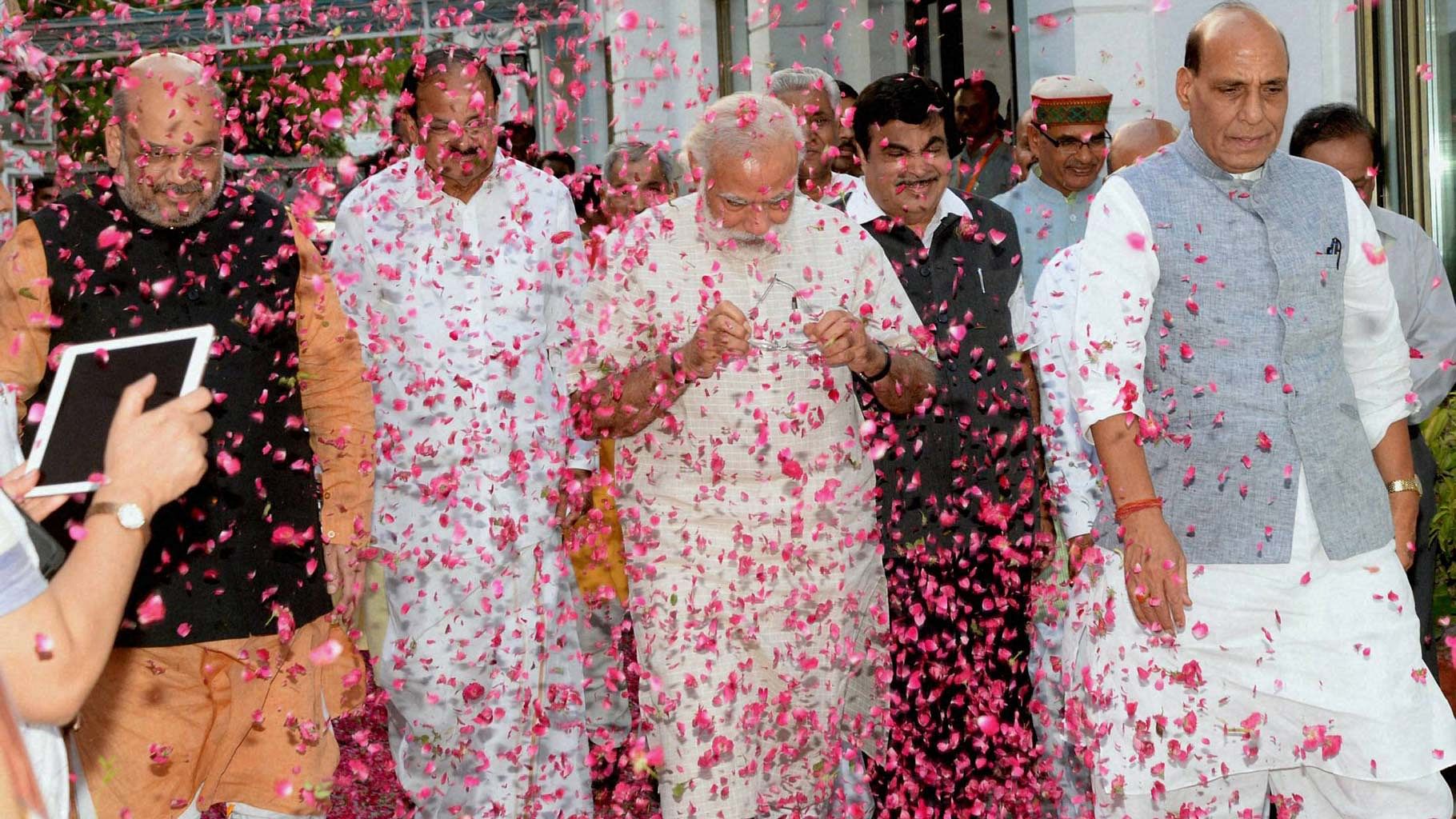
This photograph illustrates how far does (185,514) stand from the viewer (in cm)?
514

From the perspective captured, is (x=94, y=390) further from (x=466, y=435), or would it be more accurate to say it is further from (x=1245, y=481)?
(x=466, y=435)

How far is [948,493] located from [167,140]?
274 centimetres

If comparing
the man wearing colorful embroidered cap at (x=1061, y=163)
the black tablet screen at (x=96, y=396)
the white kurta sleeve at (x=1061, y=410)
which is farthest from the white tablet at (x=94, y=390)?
the man wearing colorful embroidered cap at (x=1061, y=163)

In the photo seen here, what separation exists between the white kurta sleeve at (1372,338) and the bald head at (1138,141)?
2102mm

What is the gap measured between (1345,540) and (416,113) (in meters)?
3.53

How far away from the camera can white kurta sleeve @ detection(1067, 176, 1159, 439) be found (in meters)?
4.65

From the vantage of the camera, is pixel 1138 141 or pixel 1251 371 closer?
pixel 1251 371

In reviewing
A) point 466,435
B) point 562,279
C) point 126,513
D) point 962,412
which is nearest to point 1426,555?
point 962,412

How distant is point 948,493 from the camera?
6.15 meters

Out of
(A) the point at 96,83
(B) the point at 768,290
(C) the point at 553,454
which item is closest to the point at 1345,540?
(B) the point at 768,290

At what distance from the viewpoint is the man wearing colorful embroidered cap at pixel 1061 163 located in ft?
24.2

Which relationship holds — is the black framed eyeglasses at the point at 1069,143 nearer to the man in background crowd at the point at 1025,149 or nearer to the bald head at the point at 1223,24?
the man in background crowd at the point at 1025,149

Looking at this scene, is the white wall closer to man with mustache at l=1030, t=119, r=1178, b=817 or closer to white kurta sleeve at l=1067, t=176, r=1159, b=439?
man with mustache at l=1030, t=119, r=1178, b=817

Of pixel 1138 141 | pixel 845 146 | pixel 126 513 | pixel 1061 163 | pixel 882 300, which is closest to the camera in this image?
pixel 126 513
